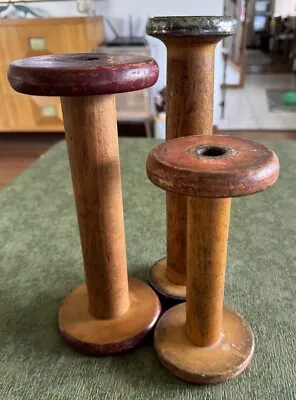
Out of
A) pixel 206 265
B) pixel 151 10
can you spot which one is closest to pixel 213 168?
pixel 206 265

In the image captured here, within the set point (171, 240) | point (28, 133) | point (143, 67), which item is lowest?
point (28, 133)

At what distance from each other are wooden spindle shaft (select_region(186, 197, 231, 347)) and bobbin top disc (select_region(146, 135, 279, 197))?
8 cm

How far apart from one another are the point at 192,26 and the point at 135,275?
70cm

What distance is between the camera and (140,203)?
62.1 inches

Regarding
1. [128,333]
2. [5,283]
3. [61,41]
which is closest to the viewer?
[128,333]

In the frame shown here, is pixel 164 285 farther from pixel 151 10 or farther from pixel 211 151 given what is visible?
pixel 151 10

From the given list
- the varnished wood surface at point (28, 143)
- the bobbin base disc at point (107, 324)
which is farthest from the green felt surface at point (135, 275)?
the varnished wood surface at point (28, 143)

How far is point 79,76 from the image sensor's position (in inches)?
25.7

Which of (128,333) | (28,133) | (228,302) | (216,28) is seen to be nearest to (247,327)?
(228,302)

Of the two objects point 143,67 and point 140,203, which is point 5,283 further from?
point 143,67

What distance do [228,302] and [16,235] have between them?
0.76 metres

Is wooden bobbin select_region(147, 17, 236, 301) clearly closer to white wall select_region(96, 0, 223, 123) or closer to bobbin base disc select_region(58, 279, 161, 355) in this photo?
bobbin base disc select_region(58, 279, 161, 355)

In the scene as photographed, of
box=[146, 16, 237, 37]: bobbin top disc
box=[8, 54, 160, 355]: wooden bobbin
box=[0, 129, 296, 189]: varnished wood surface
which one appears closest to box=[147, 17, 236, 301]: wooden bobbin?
box=[146, 16, 237, 37]: bobbin top disc

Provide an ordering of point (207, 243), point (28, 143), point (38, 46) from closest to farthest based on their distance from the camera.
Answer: point (207, 243), point (38, 46), point (28, 143)
